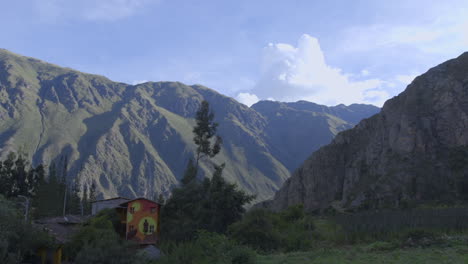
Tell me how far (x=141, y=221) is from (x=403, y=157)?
48672mm

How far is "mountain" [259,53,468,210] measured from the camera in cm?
6650

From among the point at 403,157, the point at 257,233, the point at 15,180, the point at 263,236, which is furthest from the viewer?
the point at 403,157

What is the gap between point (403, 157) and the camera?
243ft

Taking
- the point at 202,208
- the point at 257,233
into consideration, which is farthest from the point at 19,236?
the point at 202,208

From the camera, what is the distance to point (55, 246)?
31.1m

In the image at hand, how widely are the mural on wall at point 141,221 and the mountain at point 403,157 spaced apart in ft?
115

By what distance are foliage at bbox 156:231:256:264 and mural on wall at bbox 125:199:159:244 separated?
18.6m

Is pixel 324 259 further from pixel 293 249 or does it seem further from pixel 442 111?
pixel 442 111

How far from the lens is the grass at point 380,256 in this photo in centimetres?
2288

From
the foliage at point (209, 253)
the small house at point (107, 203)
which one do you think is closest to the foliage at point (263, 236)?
the foliage at point (209, 253)

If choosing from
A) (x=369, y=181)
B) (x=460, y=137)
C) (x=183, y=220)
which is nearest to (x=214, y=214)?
(x=183, y=220)

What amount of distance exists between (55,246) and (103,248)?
12.5 metres

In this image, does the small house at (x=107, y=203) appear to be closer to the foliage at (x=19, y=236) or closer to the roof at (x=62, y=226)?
the roof at (x=62, y=226)

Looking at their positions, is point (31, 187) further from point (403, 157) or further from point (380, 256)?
point (380, 256)
